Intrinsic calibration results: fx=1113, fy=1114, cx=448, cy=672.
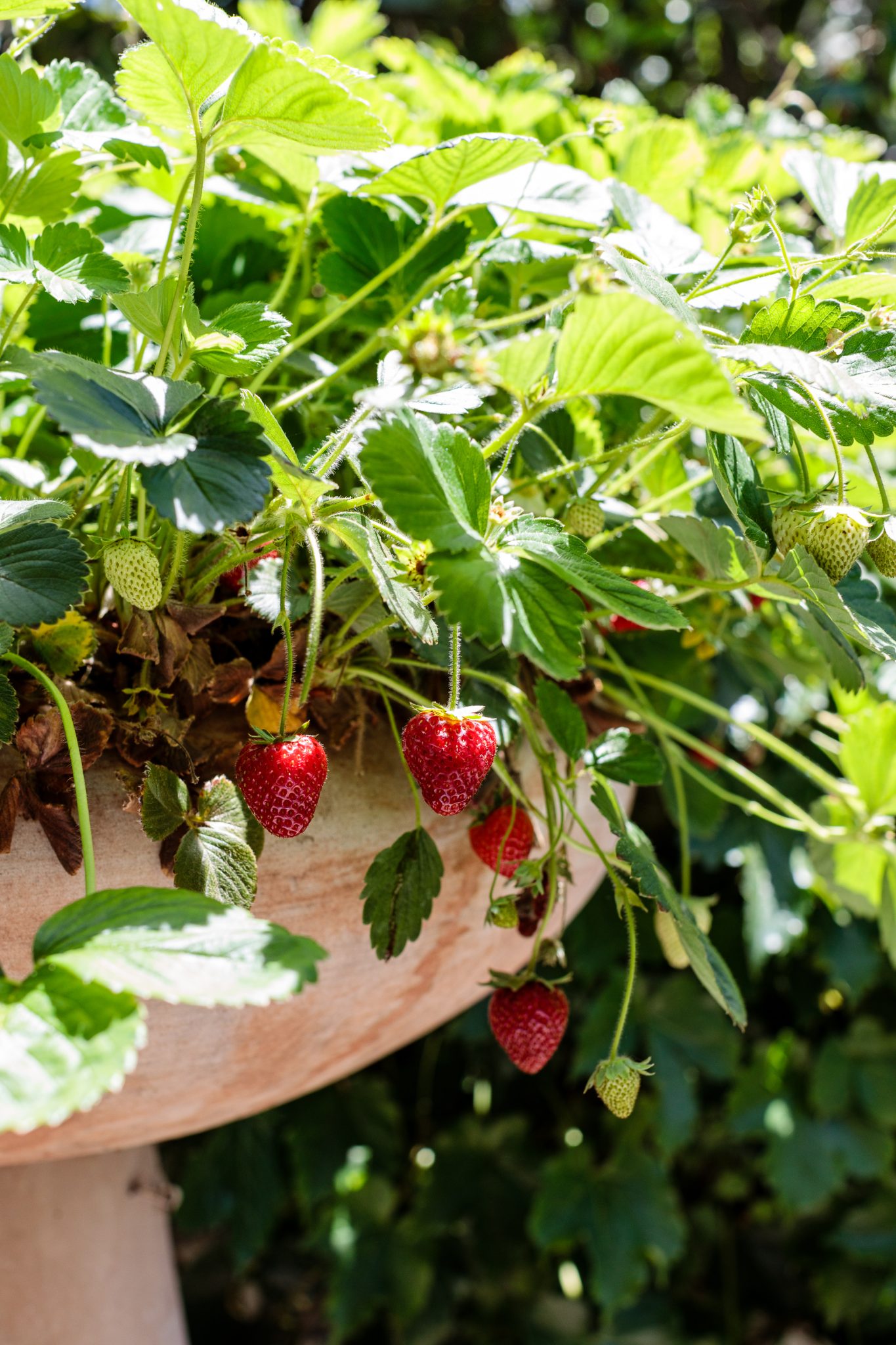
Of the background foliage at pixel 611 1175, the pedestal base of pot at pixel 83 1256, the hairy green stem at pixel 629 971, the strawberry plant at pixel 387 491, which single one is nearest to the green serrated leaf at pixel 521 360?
the strawberry plant at pixel 387 491

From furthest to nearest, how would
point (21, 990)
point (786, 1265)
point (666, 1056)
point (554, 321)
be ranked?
point (786, 1265)
point (666, 1056)
point (554, 321)
point (21, 990)

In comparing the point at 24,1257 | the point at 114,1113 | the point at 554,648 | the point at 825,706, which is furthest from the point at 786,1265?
the point at 554,648

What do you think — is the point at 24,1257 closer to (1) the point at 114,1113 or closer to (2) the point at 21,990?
(1) the point at 114,1113

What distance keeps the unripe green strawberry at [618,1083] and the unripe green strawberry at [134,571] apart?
24 centimetres

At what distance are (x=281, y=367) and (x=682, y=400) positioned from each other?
1.01ft

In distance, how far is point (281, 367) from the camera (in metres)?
0.56

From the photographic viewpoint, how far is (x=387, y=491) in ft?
1.00

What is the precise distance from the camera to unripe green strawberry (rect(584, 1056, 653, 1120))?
16.1 inches

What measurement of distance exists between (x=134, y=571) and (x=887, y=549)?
0.26 metres

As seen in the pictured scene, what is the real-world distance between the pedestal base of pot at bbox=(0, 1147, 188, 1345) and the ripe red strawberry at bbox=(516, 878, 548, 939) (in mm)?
314

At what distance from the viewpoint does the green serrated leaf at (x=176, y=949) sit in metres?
0.26

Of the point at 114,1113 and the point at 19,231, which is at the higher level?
the point at 19,231

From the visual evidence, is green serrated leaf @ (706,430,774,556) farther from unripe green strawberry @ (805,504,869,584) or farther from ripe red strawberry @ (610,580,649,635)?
ripe red strawberry @ (610,580,649,635)

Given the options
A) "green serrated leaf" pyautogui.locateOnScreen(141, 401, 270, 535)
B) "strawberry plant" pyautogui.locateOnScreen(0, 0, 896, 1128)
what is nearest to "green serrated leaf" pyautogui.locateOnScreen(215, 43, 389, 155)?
"strawberry plant" pyautogui.locateOnScreen(0, 0, 896, 1128)
